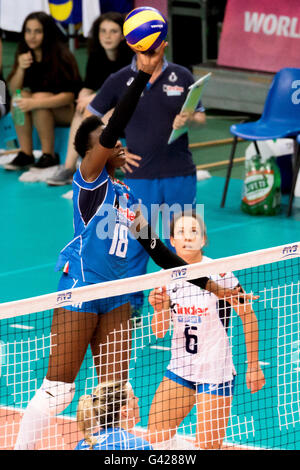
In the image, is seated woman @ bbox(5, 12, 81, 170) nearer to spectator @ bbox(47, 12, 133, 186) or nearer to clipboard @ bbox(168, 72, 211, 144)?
spectator @ bbox(47, 12, 133, 186)

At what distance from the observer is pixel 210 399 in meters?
5.07

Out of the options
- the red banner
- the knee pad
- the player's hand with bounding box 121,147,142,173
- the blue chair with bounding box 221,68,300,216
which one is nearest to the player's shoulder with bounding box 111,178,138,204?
the knee pad

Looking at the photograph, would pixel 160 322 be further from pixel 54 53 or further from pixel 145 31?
pixel 54 53

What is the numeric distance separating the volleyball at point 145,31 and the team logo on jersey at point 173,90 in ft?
7.29

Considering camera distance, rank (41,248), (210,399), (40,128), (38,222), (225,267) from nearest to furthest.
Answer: (225,267) → (210,399) → (41,248) → (38,222) → (40,128)

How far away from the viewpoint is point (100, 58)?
1100 cm

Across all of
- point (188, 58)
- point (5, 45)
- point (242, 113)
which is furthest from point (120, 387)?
point (5, 45)

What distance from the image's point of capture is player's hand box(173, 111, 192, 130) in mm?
7477

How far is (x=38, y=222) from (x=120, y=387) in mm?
6103

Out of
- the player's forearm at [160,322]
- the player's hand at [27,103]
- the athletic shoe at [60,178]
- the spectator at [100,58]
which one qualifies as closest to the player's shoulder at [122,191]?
the player's forearm at [160,322]

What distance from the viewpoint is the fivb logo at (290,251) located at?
4922 mm

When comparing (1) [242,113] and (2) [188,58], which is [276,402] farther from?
(2) [188,58]

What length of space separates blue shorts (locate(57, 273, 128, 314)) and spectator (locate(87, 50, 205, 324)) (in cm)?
241

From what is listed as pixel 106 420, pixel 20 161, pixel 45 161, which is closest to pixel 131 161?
pixel 106 420
